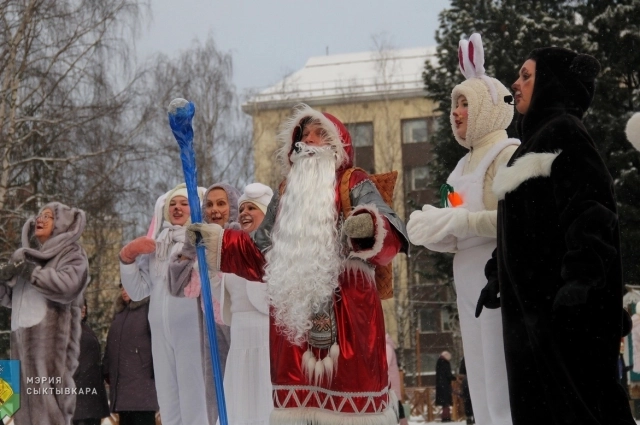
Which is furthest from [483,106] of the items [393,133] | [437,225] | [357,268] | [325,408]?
[393,133]

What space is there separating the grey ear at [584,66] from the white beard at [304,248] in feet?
4.70

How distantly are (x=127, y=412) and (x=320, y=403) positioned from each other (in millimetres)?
4510

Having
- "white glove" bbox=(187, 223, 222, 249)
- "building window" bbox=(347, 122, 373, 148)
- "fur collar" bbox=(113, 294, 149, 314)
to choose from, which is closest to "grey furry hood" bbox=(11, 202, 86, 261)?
"fur collar" bbox=(113, 294, 149, 314)

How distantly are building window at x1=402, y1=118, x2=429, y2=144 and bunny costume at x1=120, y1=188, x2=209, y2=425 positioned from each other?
129 ft

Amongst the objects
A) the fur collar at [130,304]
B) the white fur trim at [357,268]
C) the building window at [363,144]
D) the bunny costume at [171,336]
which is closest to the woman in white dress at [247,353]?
the bunny costume at [171,336]

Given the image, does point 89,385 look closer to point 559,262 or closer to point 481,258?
point 481,258

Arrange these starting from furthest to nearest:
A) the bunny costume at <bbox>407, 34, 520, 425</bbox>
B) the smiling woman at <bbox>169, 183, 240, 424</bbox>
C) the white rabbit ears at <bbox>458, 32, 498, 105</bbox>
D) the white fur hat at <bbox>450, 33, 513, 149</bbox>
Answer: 1. the smiling woman at <bbox>169, 183, 240, 424</bbox>
2. the white rabbit ears at <bbox>458, 32, 498, 105</bbox>
3. the white fur hat at <bbox>450, 33, 513, 149</bbox>
4. the bunny costume at <bbox>407, 34, 520, 425</bbox>

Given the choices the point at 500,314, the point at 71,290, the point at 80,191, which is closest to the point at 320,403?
the point at 500,314

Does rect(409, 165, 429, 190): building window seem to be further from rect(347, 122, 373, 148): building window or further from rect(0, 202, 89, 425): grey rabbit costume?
rect(0, 202, 89, 425): grey rabbit costume

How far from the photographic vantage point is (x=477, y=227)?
604 centimetres

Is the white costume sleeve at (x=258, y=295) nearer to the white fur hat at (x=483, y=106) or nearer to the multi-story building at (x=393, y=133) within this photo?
A: the white fur hat at (x=483, y=106)

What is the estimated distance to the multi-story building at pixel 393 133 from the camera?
39.5 m

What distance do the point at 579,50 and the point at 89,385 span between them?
1606cm

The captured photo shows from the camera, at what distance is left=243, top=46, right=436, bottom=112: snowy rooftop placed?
41906mm
